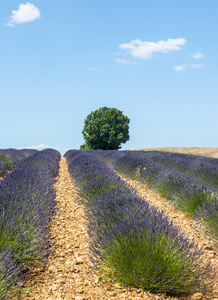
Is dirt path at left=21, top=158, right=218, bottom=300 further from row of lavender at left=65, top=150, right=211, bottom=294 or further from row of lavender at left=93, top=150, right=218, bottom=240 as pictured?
row of lavender at left=93, top=150, right=218, bottom=240

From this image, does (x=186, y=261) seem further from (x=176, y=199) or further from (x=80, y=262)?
(x=176, y=199)

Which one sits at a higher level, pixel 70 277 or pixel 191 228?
pixel 191 228

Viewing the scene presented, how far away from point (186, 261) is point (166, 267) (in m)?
0.23

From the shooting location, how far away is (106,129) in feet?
116

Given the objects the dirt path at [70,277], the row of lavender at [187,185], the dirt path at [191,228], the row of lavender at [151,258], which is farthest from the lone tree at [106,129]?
the row of lavender at [151,258]

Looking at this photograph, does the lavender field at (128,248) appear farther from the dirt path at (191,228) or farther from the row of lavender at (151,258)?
the dirt path at (191,228)

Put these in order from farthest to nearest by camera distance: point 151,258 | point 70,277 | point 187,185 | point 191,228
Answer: point 187,185 → point 191,228 → point 70,277 → point 151,258

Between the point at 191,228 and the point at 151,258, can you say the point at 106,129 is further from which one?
the point at 151,258

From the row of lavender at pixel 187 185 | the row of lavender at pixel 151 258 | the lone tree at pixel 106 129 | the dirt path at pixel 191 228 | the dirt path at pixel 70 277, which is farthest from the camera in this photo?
the lone tree at pixel 106 129

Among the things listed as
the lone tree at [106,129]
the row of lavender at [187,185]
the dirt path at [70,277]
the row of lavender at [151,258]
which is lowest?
the dirt path at [70,277]

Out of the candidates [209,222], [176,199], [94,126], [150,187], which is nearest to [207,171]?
[150,187]

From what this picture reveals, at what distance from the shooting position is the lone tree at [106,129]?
117 ft

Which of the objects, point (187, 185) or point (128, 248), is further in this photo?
point (187, 185)

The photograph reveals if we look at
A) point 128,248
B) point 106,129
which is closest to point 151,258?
point 128,248
